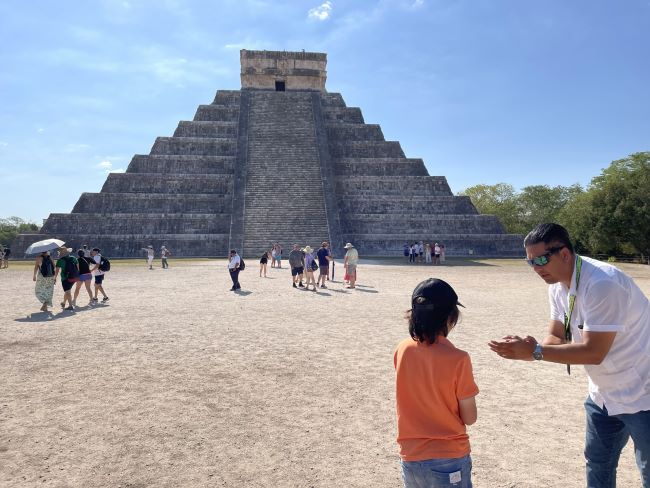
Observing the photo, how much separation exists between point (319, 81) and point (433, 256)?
2490cm

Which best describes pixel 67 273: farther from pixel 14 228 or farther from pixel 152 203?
pixel 14 228

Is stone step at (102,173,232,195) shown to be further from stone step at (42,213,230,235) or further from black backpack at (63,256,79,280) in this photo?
black backpack at (63,256,79,280)

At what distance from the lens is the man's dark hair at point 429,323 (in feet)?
6.92

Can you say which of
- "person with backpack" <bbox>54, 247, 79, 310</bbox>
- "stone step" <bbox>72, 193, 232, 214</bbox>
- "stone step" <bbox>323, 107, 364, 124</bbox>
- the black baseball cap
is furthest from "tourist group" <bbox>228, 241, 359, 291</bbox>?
"stone step" <bbox>323, 107, 364, 124</bbox>

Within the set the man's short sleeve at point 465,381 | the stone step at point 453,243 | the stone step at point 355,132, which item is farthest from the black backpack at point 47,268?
the stone step at point 355,132

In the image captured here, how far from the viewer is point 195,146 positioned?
35.5 metres

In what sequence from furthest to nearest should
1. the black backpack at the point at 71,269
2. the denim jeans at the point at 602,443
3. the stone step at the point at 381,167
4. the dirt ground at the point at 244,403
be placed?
the stone step at the point at 381,167 < the black backpack at the point at 71,269 < the dirt ground at the point at 244,403 < the denim jeans at the point at 602,443

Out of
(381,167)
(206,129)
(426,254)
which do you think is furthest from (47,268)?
(206,129)

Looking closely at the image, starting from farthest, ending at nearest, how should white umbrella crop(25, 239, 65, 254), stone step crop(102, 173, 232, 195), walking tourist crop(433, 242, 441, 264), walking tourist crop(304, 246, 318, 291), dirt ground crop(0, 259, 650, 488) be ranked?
stone step crop(102, 173, 232, 195), walking tourist crop(433, 242, 441, 264), walking tourist crop(304, 246, 318, 291), white umbrella crop(25, 239, 65, 254), dirt ground crop(0, 259, 650, 488)

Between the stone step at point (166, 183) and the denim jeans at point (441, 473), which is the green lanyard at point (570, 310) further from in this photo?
the stone step at point (166, 183)

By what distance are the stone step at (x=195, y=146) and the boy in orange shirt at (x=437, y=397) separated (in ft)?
115

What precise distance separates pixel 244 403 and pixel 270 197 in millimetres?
27126

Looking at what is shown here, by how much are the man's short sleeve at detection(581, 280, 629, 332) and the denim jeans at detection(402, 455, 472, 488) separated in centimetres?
89

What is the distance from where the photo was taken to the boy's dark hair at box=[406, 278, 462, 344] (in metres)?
2.11
